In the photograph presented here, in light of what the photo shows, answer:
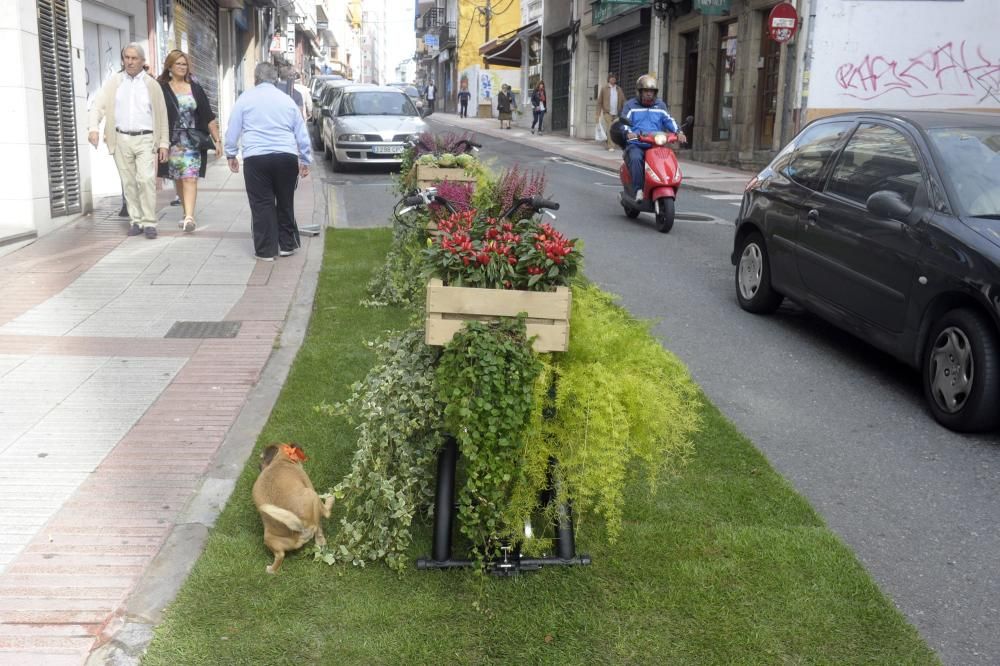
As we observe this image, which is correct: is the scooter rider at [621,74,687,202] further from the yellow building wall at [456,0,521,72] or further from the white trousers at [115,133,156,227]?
the yellow building wall at [456,0,521,72]

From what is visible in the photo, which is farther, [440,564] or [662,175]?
[662,175]

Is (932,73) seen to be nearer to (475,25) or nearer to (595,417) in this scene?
(595,417)

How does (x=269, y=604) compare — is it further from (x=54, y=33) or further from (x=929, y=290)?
(x=54, y=33)

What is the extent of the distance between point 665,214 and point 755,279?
419 cm

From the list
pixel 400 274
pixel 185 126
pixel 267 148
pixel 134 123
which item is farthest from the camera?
pixel 185 126

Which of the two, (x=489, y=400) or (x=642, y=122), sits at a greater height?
(x=642, y=122)

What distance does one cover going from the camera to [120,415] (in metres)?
5.39

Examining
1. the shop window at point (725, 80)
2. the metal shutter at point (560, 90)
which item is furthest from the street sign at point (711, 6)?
the metal shutter at point (560, 90)

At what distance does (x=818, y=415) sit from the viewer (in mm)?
5699

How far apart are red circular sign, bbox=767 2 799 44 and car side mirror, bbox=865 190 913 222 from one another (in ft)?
47.2

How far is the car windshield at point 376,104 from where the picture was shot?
20.4 meters

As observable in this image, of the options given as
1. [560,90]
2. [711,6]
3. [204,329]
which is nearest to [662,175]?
[204,329]

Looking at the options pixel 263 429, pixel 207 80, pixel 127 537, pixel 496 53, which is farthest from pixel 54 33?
pixel 496 53

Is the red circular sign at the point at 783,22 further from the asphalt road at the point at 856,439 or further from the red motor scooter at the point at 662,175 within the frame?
the asphalt road at the point at 856,439
